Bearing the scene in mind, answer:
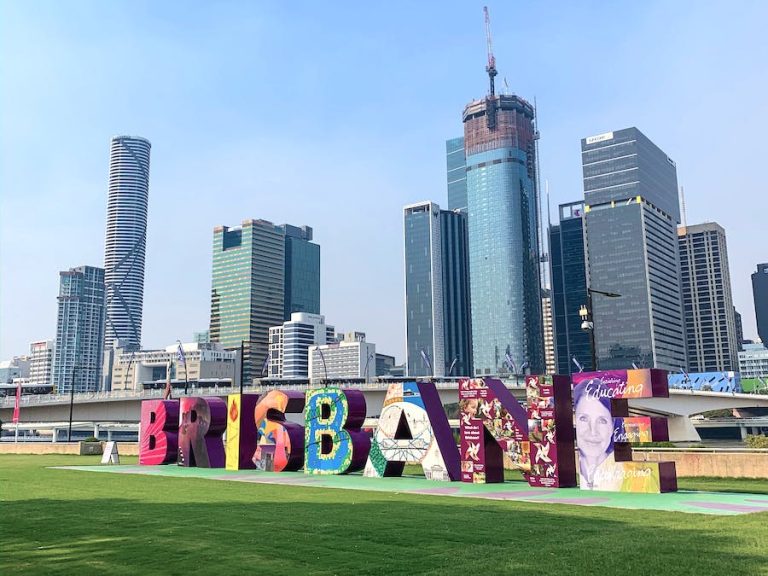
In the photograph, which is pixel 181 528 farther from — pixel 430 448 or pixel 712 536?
pixel 430 448

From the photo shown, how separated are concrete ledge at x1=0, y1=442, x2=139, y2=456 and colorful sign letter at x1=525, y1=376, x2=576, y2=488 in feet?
139

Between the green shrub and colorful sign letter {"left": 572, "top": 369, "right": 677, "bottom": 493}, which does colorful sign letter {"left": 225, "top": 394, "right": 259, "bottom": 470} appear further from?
the green shrub

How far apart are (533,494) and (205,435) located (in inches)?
907

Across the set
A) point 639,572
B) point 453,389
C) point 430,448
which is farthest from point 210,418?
point 453,389

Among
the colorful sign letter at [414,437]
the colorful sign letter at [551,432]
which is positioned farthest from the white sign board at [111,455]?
the colorful sign letter at [551,432]

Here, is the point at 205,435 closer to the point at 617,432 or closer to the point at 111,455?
the point at 111,455

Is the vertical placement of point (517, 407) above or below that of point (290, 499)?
above

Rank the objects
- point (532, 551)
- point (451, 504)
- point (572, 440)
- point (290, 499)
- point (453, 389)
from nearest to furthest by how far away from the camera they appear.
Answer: point (532, 551) → point (451, 504) → point (290, 499) → point (572, 440) → point (453, 389)

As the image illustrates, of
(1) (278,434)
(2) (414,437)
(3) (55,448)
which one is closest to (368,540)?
(2) (414,437)

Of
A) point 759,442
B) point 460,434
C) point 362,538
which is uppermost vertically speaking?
point 460,434

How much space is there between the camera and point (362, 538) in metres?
13.5

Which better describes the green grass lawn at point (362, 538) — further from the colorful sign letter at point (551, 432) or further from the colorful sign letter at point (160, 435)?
the colorful sign letter at point (160, 435)

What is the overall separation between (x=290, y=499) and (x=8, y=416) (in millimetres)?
91898

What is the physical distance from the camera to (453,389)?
93.4 metres
